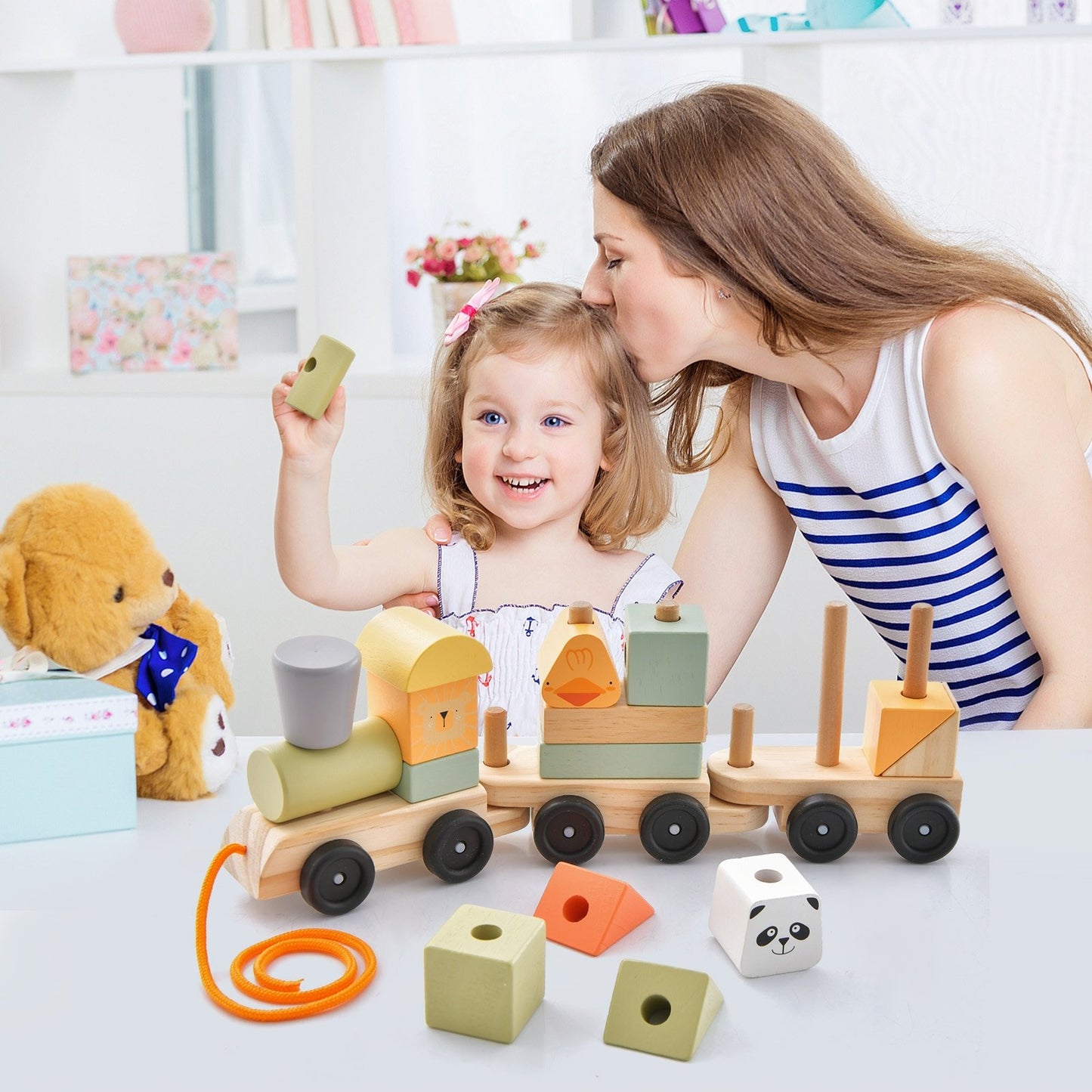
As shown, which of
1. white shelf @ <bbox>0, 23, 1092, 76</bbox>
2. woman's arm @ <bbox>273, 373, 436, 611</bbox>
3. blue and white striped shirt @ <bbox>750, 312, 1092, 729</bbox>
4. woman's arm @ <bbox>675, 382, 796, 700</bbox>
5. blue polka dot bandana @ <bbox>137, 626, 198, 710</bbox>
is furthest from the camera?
white shelf @ <bbox>0, 23, 1092, 76</bbox>

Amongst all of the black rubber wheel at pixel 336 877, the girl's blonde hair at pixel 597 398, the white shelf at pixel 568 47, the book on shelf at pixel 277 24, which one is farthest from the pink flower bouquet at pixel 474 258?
the black rubber wheel at pixel 336 877

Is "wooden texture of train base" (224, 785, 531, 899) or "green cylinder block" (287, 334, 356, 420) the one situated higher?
"green cylinder block" (287, 334, 356, 420)

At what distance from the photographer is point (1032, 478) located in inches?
43.7

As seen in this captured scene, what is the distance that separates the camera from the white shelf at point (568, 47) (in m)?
1.93

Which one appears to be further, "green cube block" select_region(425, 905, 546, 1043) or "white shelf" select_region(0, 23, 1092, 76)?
"white shelf" select_region(0, 23, 1092, 76)

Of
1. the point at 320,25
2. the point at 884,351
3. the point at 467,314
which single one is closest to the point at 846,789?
the point at 884,351

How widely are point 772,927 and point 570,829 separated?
155 mm

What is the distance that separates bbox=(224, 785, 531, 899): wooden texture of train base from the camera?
2.19 feet

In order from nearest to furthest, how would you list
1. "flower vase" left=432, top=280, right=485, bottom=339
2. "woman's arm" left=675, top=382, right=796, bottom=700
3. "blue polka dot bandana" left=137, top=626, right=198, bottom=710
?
"blue polka dot bandana" left=137, top=626, right=198, bottom=710
"woman's arm" left=675, top=382, right=796, bottom=700
"flower vase" left=432, top=280, right=485, bottom=339

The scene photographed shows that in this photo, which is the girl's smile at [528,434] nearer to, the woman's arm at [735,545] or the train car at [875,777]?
the woman's arm at [735,545]

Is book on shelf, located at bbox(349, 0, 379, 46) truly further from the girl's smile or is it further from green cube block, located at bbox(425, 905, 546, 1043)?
green cube block, located at bbox(425, 905, 546, 1043)

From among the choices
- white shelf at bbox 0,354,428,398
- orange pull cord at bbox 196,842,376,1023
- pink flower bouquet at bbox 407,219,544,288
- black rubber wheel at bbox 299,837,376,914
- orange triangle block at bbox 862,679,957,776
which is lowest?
orange pull cord at bbox 196,842,376,1023

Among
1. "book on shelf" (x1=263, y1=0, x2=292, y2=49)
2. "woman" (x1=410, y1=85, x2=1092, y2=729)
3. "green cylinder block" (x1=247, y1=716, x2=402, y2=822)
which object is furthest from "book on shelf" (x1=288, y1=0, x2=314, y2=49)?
"green cylinder block" (x1=247, y1=716, x2=402, y2=822)

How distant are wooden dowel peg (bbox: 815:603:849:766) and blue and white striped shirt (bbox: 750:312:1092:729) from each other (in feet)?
1.68
